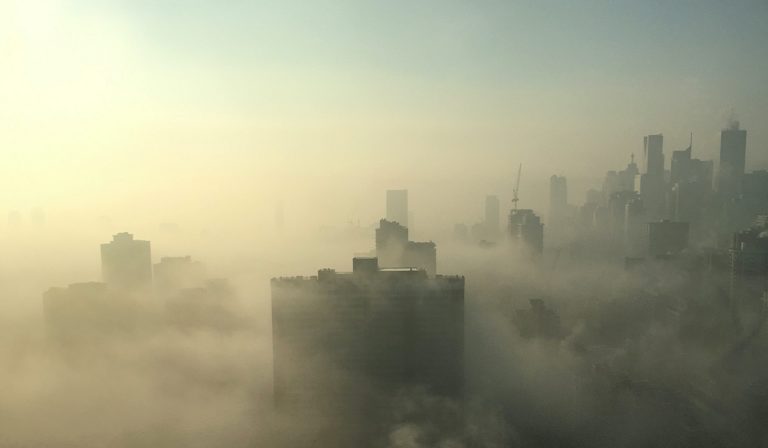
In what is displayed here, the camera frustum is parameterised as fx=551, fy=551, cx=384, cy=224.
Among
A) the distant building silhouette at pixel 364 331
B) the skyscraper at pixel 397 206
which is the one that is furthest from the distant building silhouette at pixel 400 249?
the distant building silhouette at pixel 364 331

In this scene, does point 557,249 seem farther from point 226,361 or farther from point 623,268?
point 226,361

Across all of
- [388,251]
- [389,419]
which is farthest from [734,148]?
[389,419]

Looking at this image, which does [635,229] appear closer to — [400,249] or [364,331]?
[400,249]

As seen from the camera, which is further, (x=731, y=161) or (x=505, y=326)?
(x=731, y=161)

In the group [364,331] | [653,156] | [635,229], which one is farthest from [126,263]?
[653,156]

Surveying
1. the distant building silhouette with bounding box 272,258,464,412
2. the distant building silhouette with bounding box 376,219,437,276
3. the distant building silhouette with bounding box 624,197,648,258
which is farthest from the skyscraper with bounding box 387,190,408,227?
the distant building silhouette with bounding box 624,197,648,258

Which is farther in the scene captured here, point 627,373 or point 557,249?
point 557,249

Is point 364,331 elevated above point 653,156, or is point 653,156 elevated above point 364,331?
point 653,156
